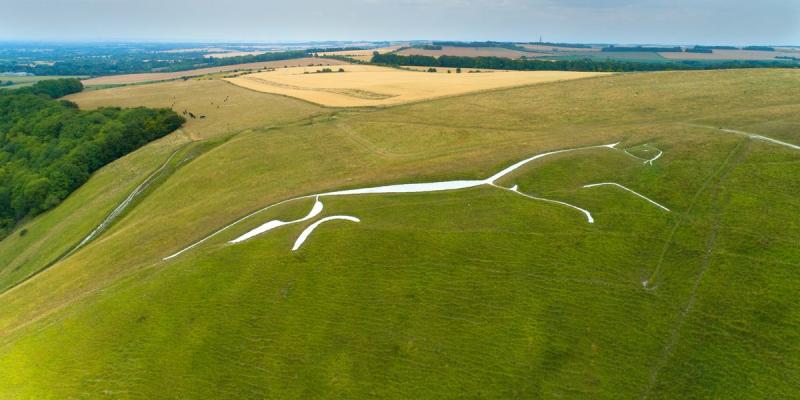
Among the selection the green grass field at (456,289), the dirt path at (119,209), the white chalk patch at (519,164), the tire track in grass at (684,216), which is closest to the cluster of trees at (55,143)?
the dirt path at (119,209)

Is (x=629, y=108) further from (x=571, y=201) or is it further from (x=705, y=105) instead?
(x=571, y=201)

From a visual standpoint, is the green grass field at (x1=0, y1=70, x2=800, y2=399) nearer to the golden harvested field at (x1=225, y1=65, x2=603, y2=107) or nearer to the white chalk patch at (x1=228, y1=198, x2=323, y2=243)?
the white chalk patch at (x1=228, y1=198, x2=323, y2=243)

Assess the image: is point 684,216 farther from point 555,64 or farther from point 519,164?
point 555,64

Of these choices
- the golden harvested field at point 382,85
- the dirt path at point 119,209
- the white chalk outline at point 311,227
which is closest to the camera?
the white chalk outline at point 311,227

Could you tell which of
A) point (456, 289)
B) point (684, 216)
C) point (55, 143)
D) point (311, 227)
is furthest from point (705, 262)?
point (55, 143)

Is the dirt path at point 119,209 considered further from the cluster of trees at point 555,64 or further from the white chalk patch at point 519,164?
the cluster of trees at point 555,64

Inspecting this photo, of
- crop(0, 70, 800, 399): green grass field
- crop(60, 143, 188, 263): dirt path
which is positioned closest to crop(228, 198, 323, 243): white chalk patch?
crop(0, 70, 800, 399): green grass field
